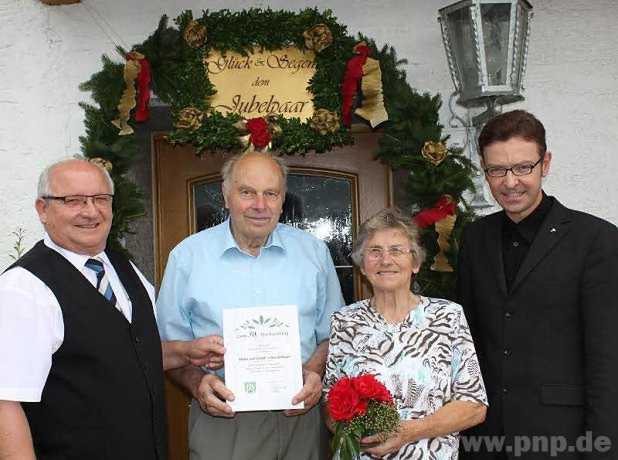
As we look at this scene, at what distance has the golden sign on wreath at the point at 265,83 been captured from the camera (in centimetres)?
381

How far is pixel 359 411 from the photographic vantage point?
2.28 m

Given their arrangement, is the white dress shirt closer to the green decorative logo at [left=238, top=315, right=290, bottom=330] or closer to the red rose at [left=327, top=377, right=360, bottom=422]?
the green decorative logo at [left=238, top=315, right=290, bottom=330]

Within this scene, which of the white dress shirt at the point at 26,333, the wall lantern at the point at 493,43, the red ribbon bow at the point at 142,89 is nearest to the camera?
the white dress shirt at the point at 26,333

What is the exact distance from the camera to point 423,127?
357 centimetres

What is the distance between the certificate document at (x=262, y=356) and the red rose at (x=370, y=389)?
0.42 m

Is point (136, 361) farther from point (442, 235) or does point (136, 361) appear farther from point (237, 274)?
point (442, 235)

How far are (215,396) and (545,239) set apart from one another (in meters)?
1.41

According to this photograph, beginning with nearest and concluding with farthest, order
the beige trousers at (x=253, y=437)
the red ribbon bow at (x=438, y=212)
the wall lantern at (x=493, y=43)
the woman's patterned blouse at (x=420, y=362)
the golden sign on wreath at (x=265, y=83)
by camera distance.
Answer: the woman's patterned blouse at (x=420, y=362) → the beige trousers at (x=253, y=437) → the wall lantern at (x=493, y=43) → the red ribbon bow at (x=438, y=212) → the golden sign on wreath at (x=265, y=83)

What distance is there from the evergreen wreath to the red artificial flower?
8 centimetres

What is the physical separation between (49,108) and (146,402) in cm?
222

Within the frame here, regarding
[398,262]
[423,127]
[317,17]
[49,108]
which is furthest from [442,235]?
[49,108]

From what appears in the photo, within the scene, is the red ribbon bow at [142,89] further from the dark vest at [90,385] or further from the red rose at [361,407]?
the red rose at [361,407]

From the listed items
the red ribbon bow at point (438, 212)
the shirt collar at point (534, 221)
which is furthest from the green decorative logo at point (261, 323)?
the red ribbon bow at point (438, 212)

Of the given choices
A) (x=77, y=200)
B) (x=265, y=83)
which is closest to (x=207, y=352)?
(x=77, y=200)
